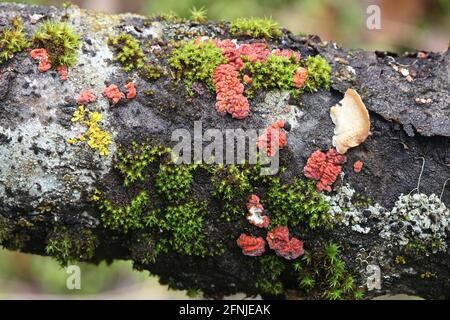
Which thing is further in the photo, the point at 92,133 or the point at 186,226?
the point at 186,226

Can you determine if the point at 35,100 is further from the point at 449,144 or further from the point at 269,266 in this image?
the point at 449,144

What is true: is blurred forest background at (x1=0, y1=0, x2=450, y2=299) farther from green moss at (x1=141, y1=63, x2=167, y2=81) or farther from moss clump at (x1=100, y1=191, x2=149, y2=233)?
green moss at (x1=141, y1=63, x2=167, y2=81)

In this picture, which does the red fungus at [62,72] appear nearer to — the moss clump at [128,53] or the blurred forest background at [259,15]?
the moss clump at [128,53]

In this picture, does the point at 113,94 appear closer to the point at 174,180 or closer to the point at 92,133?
the point at 92,133

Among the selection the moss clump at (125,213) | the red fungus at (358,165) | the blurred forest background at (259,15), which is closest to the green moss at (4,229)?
the moss clump at (125,213)

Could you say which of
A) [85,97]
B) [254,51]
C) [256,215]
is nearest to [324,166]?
[256,215]

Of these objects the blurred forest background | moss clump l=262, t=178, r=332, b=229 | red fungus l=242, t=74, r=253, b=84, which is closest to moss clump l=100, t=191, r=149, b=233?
moss clump l=262, t=178, r=332, b=229

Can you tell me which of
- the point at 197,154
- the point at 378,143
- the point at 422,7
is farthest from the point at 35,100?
the point at 422,7
